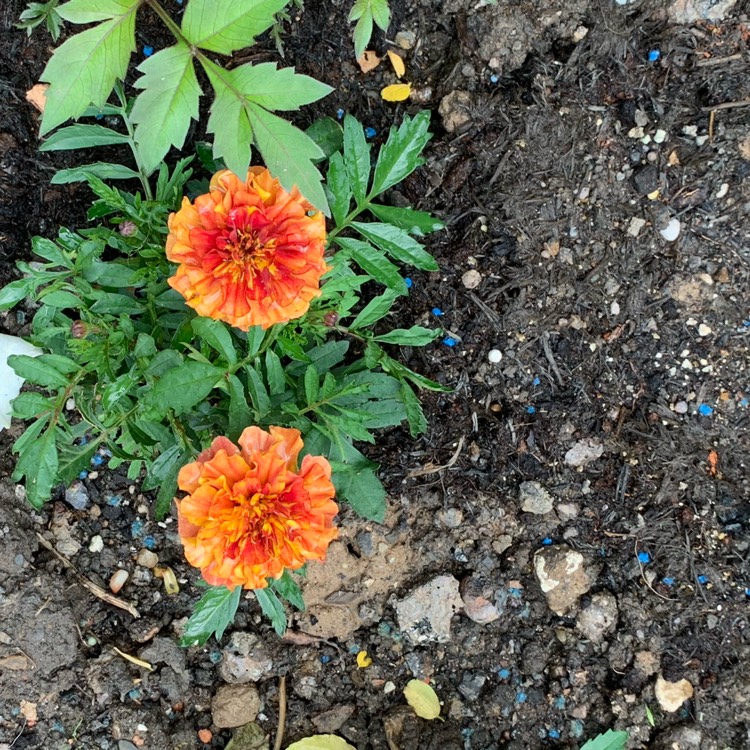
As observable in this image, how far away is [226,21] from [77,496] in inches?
62.1

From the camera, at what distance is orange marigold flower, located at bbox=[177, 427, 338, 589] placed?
1536 millimetres

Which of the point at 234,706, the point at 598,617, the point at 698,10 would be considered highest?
the point at 698,10

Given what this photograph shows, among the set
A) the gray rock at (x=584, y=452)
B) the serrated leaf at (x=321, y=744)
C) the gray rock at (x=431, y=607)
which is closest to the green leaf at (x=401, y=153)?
the gray rock at (x=584, y=452)

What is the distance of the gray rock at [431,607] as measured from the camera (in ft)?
7.97

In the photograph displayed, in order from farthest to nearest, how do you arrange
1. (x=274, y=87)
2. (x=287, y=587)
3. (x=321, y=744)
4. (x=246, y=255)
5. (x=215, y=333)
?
(x=321, y=744), (x=287, y=587), (x=215, y=333), (x=274, y=87), (x=246, y=255)

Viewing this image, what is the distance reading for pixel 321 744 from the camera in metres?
2.39

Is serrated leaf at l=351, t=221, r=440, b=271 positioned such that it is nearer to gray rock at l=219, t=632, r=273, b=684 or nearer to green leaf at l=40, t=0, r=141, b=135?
green leaf at l=40, t=0, r=141, b=135

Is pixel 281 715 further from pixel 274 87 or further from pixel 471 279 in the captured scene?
pixel 274 87

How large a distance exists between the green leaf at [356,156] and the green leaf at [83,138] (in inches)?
24.5

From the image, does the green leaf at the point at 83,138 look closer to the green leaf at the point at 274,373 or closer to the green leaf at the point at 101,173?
the green leaf at the point at 101,173

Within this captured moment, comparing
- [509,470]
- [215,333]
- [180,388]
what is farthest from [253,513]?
[509,470]

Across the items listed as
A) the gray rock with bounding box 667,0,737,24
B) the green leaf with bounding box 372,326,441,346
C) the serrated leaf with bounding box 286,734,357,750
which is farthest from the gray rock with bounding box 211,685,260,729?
the gray rock with bounding box 667,0,737,24

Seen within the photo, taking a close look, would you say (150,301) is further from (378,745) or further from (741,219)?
(741,219)

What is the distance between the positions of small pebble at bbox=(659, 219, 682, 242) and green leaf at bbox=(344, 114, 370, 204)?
1.01 metres
